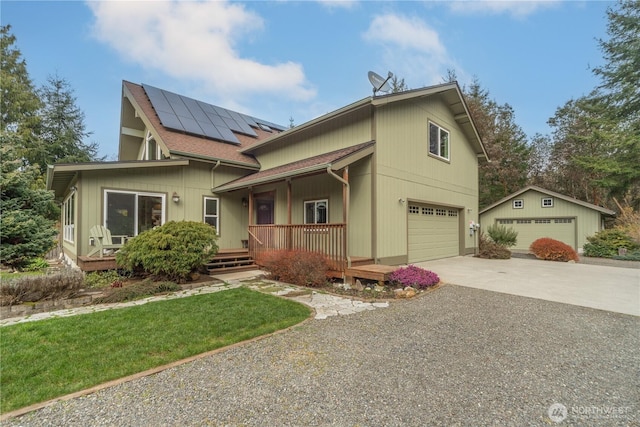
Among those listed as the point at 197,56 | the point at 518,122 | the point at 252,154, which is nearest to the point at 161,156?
the point at 252,154

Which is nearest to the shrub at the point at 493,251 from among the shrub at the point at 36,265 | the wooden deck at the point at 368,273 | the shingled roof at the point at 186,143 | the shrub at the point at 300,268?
the wooden deck at the point at 368,273

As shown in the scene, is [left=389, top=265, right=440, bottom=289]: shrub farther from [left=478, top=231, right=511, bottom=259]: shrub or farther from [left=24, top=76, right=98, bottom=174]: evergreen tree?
[left=24, top=76, right=98, bottom=174]: evergreen tree

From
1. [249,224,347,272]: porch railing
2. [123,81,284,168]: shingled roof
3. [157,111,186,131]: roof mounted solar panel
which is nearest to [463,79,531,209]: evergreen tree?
[123,81,284,168]: shingled roof

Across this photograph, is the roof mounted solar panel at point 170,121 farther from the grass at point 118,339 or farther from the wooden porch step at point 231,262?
the grass at point 118,339

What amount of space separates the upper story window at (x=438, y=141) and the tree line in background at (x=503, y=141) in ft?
17.3

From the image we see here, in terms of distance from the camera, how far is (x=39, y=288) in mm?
5543

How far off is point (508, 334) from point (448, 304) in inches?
57.8

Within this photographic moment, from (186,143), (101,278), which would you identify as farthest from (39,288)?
(186,143)

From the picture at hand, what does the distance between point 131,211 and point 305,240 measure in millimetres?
5848

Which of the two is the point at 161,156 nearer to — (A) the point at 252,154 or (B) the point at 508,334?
(A) the point at 252,154

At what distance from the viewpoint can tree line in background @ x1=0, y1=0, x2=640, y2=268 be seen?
32.7 feet

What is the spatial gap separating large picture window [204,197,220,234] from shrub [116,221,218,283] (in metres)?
3.33

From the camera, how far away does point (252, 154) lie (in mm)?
13297

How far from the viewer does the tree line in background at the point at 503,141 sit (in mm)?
9961
